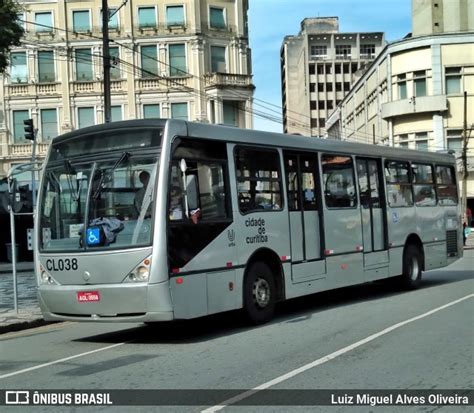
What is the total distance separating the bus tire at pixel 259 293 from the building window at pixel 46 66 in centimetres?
3967

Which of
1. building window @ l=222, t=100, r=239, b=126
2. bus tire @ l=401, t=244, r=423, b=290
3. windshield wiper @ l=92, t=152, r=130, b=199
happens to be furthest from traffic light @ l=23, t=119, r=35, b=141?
building window @ l=222, t=100, r=239, b=126

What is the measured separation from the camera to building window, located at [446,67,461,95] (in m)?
48.4

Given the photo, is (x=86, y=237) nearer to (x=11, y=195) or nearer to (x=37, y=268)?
(x=37, y=268)

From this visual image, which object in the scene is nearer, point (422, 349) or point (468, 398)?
point (468, 398)

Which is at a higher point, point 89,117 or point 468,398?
point 89,117

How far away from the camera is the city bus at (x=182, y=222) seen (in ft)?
28.6

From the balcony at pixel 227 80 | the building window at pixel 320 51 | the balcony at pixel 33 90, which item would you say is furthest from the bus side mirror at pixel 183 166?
the building window at pixel 320 51

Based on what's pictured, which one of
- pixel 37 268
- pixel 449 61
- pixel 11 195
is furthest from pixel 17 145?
Result: pixel 37 268

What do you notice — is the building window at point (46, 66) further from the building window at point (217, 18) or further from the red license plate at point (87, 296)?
the red license plate at point (87, 296)

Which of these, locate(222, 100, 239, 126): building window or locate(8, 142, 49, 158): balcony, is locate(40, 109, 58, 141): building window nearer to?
locate(8, 142, 49, 158): balcony

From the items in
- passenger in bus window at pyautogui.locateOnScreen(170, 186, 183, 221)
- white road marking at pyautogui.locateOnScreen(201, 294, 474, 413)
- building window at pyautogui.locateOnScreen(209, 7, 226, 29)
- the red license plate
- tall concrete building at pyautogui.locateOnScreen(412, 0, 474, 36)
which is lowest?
white road marking at pyautogui.locateOnScreen(201, 294, 474, 413)

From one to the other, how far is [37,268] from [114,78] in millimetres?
38568

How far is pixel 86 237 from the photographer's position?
9031mm

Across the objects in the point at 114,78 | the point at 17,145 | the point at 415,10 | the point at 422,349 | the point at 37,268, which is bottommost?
the point at 422,349
